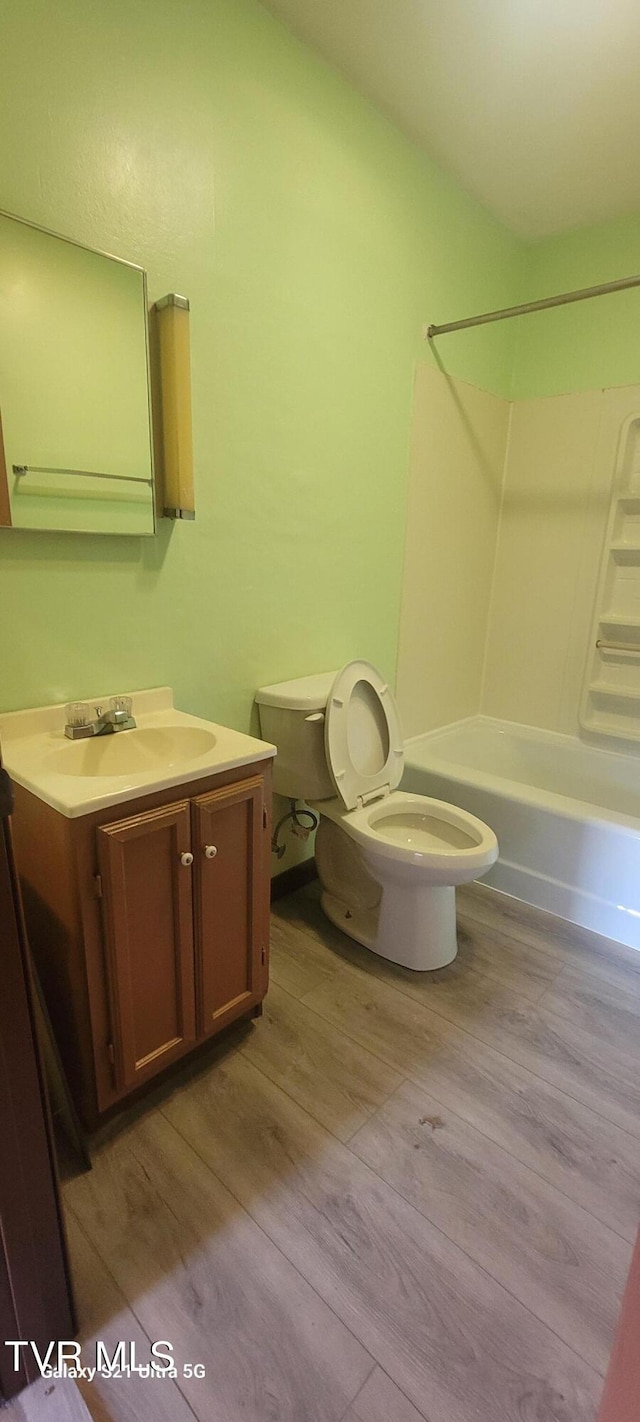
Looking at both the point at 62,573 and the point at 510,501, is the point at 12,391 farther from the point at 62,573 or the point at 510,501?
the point at 510,501

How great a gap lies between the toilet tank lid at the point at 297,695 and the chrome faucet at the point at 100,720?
48cm

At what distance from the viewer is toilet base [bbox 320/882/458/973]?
5.94 feet

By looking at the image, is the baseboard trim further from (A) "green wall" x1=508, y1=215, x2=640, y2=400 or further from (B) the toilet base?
(A) "green wall" x1=508, y1=215, x2=640, y2=400

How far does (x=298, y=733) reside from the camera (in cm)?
188

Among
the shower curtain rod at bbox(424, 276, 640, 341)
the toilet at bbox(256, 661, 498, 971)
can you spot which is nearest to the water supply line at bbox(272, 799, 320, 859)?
the toilet at bbox(256, 661, 498, 971)

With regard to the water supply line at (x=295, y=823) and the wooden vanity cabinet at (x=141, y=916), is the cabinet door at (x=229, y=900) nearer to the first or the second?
the wooden vanity cabinet at (x=141, y=916)

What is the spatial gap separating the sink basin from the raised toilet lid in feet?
1.52

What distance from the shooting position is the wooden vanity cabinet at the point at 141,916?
1.14m

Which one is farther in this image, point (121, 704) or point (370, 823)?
point (370, 823)

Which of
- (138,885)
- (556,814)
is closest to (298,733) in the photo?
(138,885)

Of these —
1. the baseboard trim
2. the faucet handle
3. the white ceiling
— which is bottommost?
the baseboard trim

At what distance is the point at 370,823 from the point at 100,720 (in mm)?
886

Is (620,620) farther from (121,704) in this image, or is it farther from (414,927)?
(121,704)

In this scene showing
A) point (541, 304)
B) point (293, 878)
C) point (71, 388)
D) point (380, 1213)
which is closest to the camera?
point (380, 1213)
